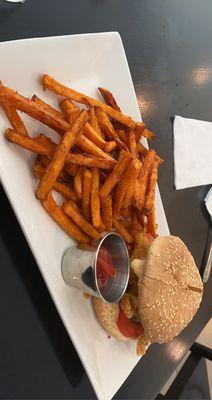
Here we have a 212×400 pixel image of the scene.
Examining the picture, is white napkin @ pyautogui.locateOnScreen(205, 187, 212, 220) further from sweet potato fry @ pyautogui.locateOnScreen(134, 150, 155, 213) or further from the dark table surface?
sweet potato fry @ pyautogui.locateOnScreen(134, 150, 155, 213)

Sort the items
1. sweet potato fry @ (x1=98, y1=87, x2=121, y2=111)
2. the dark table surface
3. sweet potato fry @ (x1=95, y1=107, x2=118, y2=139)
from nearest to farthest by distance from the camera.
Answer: the dark table surface → sweet potato fry @ (x1=95, y1=107, x2=118, y2=139) → sweet potato fry @ (x1=98, y1=87, x2=121, y2=111)

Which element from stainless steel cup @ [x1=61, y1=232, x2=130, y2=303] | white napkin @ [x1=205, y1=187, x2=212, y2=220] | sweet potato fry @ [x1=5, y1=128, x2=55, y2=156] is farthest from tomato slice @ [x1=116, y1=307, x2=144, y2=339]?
white napkin @ [x1=205, y1=187, x2=212, y2=220]

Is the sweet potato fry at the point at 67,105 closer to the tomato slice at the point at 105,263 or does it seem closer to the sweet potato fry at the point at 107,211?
the sweet potato fry at the point at 107,211

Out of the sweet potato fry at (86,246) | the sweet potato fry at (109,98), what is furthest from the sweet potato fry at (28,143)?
the sweet potato fry at (109,98)

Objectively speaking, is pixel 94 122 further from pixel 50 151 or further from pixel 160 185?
pixel 160 185

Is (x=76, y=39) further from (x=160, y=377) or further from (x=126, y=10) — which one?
(x=160, y=377)

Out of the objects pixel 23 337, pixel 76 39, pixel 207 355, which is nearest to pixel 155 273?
pixel 23 337

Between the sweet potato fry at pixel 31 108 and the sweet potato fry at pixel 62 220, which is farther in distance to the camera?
the sweet potato fry at pixel 62 220

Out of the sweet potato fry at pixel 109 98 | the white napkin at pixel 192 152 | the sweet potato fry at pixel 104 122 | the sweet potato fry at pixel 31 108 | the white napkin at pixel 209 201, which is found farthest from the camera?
the white napkin at pixel 209 201
